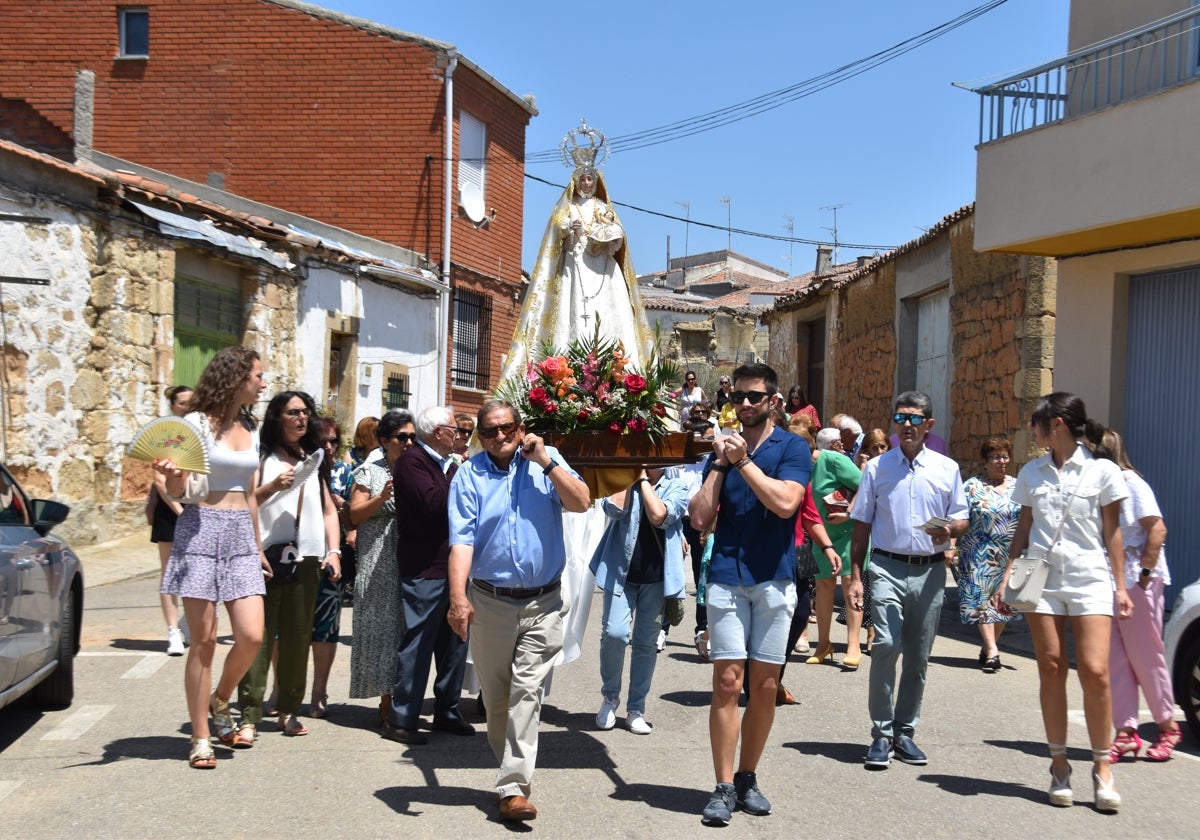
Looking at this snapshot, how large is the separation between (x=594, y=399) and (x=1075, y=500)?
240 cm

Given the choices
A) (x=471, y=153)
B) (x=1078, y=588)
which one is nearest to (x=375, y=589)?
(x=1078, y=588)

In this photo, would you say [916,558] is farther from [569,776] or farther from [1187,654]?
[569,776]

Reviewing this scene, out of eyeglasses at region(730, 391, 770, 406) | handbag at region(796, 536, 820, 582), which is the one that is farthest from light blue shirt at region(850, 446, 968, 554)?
handbag at region(796, 536, 820, 582)

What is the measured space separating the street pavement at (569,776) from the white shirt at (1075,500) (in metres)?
1.23

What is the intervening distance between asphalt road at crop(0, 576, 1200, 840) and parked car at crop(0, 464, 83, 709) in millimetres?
327

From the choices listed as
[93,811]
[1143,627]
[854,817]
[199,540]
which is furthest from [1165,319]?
[93,811]

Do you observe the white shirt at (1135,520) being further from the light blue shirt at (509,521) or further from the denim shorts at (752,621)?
the light blue shirt at (509,521)

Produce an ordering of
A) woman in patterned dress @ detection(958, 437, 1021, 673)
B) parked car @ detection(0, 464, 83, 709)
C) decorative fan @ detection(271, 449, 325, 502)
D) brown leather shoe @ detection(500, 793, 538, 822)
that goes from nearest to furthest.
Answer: brown leather shoe @ detection(500, 793, 538, 822)
parked car @ detection(0, 464, 83, 709)
decorative fan @ detection(271, 449, 325, 502)
woman in patterned dress @ detection(958, 437, 1021, 673)

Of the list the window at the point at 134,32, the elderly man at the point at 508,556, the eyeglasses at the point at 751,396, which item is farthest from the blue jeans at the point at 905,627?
the window at the point at 134,32

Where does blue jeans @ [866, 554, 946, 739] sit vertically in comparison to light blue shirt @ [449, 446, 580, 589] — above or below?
below

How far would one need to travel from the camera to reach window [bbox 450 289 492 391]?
83.8 ft

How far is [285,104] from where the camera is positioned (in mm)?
25109

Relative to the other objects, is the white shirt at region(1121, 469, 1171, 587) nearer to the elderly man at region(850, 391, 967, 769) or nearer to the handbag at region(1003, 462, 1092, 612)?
the handbag at region(1003, 462, 1092, 612)

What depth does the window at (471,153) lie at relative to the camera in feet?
83.5
